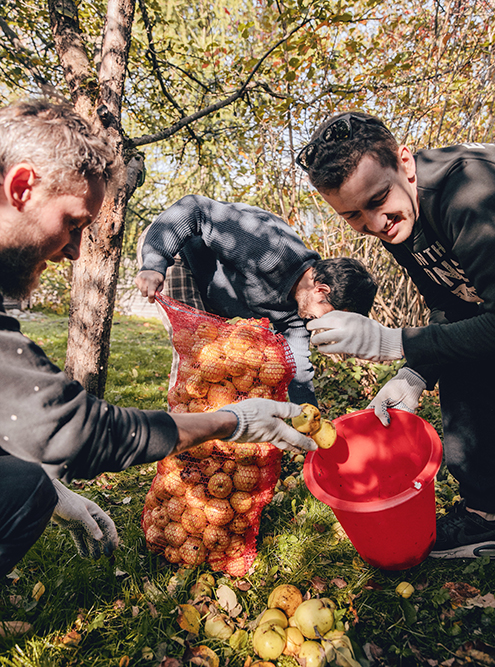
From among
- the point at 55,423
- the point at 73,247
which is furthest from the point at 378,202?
the point at 55,423

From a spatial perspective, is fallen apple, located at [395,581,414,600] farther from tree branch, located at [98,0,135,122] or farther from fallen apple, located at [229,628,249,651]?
tree branch, located at [98,0,135,122]

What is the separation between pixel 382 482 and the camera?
2.22 meters

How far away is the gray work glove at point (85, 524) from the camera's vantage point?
1780mm

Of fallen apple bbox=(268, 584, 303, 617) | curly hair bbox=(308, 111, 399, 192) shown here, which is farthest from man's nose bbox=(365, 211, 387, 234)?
fallen apple bbox=(268, 584, 303, 617)

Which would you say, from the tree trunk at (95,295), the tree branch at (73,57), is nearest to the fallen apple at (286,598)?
the tree trunk at (95,295)

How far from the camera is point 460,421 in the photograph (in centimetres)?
201

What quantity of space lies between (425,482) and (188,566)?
112cm

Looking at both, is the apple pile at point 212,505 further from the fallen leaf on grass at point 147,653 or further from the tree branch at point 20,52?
the tree branch at point 20,52

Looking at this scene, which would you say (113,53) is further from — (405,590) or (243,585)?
(405,590)

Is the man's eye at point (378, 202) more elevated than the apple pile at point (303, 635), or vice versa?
the man's eye at point (378, 202)

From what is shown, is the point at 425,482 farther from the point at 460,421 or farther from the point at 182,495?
the point at 182,495

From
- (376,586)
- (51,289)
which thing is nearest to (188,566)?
(376,586)

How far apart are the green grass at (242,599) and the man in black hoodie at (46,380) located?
1.44 feet

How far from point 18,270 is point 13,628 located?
4.37 ft
